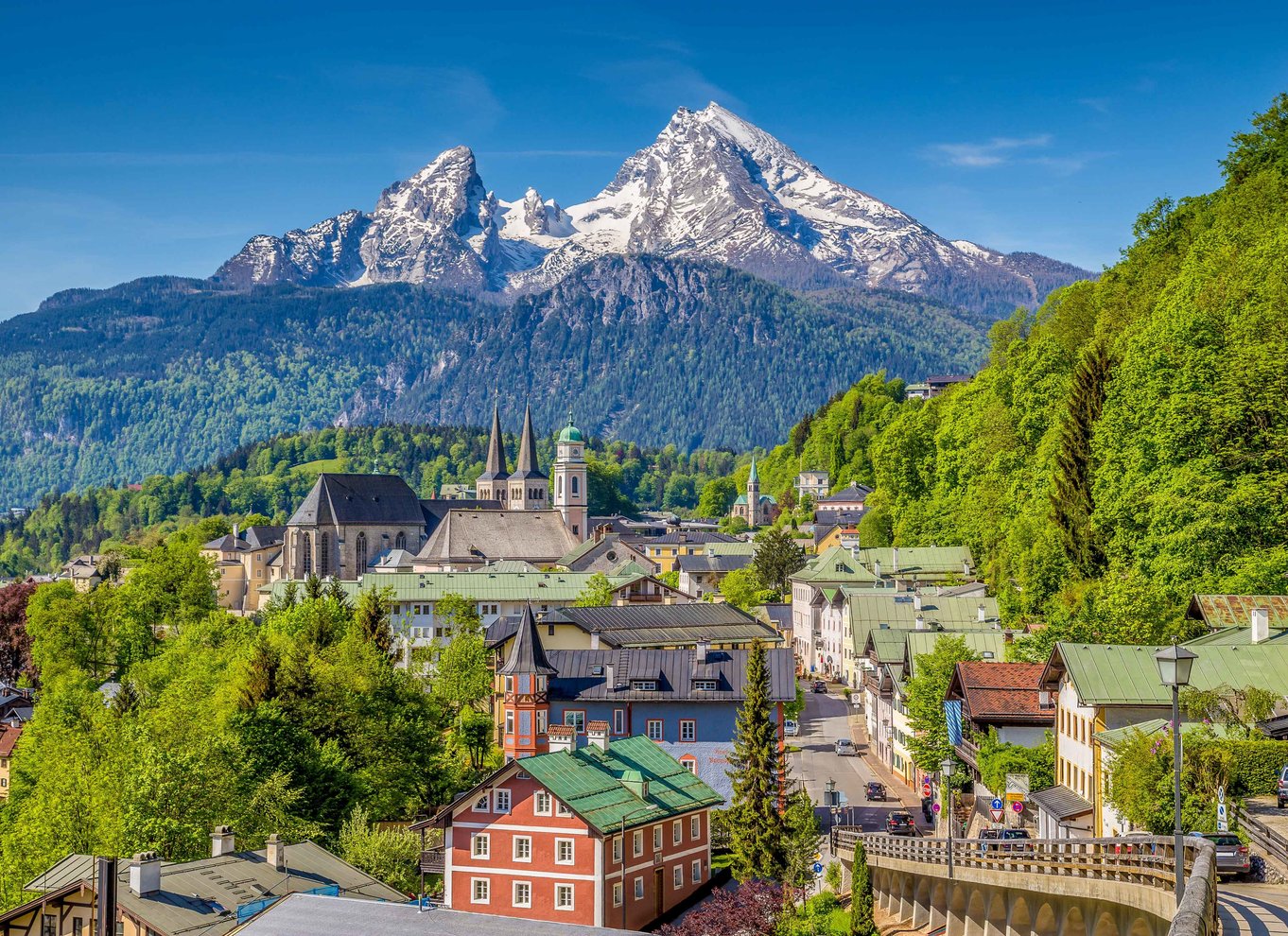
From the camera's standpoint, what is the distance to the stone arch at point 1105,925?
29.5 meters

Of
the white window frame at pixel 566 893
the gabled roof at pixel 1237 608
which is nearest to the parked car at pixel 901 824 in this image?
the white window frame at pixel 566 893

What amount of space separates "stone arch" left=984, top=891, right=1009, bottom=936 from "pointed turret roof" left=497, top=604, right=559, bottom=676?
138ft

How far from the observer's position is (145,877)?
43875 millimetres

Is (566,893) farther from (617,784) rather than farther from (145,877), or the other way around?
(145,877)

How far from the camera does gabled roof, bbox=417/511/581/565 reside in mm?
182125

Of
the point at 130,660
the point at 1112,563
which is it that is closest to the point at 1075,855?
the point at 1112,563

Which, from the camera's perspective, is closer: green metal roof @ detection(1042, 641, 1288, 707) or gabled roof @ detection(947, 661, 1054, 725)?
green metal roof @ detection(1042, 641, 1288, 707)

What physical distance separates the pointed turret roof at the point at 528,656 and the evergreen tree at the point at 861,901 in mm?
32892

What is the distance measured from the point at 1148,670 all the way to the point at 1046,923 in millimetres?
18895

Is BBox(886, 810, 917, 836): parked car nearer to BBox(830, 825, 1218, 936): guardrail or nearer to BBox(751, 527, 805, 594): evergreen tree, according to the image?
BBox(830, 825, 1218, 936): guardrail

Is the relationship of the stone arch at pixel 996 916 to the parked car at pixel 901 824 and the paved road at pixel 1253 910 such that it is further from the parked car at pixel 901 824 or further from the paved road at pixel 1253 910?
the parked car at pixel 901 824

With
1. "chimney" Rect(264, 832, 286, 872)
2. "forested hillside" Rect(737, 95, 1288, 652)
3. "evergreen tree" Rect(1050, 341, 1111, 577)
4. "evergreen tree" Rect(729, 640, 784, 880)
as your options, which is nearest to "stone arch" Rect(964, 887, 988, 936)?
"evergreen tree" Rect(729, 640, 784, 880)

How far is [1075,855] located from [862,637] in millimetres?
68887

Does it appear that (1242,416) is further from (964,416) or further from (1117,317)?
(964,416)
